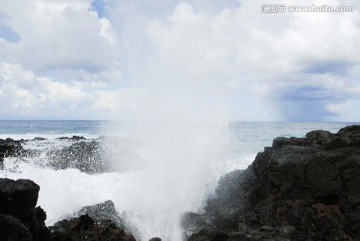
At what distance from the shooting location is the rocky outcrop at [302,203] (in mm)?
8651

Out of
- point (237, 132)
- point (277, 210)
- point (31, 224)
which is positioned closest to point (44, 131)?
point (237, 132)

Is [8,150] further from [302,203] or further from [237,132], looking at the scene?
[237,132]

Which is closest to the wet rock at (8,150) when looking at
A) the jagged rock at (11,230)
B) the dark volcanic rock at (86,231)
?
the dark volcanic rock at (86,231)

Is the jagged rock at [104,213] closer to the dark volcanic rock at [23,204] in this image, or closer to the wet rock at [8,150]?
the dark volcanic rock at [23,204]

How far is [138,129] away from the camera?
85.9 ft

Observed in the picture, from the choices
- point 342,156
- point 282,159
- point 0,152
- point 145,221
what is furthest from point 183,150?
point 0,152

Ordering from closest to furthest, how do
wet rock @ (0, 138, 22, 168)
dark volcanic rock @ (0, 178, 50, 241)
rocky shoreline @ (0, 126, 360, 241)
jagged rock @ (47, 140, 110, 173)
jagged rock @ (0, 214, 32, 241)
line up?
jagged rock @ (0, 214, 32, 241), dark volcanic rock @ (0, 178, 50, 241), rocky shoreline @ (0, 126, 360, 241), jagged rock @ (47, 140, 110, 173), wet rock @ (0, 138, 22, 168)

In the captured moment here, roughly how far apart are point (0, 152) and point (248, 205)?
20.8 meters

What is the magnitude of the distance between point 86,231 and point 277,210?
17.8ft

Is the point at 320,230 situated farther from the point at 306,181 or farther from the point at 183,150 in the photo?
the point at 183,150

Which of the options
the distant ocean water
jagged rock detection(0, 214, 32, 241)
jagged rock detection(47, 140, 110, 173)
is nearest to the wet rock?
jagged rock detection(47, 140, 110, 173)

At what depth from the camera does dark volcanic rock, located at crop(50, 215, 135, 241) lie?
8.38m

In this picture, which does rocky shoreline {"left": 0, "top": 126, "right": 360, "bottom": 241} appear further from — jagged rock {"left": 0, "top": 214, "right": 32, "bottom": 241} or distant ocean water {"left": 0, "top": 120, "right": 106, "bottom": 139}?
distant ocean water {"left": 0, "top": 120, "right": 106, "bottom": 139}

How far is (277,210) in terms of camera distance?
1013cm
